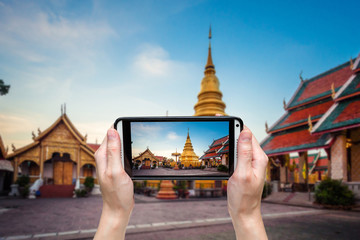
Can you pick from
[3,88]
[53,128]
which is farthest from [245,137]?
[53,128]

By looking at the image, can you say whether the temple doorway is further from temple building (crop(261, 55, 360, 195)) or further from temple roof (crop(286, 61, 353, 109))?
temple roof (crop(286, 61, 353, 109))

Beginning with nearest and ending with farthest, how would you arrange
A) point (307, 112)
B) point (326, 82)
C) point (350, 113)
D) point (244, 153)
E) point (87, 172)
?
point (244, 153) → point (350, 113) → point (307, 112) → point (326, 82) → point (87, 172)

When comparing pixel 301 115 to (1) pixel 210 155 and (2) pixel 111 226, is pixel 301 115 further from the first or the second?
(2) pixel 111 226

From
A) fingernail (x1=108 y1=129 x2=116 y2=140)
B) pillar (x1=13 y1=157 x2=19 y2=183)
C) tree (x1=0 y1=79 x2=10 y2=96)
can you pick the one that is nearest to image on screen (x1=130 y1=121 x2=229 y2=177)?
fingernail (x1=108 y1=129 x2=116 y2=140)

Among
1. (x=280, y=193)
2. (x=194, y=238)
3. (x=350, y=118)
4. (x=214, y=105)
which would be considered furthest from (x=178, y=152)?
(x=214, y=105)

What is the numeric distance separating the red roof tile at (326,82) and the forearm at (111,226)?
17.0m

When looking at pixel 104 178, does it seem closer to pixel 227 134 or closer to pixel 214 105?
pixel 227 134

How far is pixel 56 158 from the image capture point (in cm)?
1970

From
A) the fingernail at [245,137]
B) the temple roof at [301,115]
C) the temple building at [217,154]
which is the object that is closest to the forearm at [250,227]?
the fingernail at [245,137]

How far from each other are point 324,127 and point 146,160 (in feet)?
38.7

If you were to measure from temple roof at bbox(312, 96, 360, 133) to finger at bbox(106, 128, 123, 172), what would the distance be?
11.3m

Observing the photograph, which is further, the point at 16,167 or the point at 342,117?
the point at 16,167

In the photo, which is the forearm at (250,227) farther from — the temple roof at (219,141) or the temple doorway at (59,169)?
the temple doorway at (59,169)

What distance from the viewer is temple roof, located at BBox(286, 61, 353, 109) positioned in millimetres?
15289
